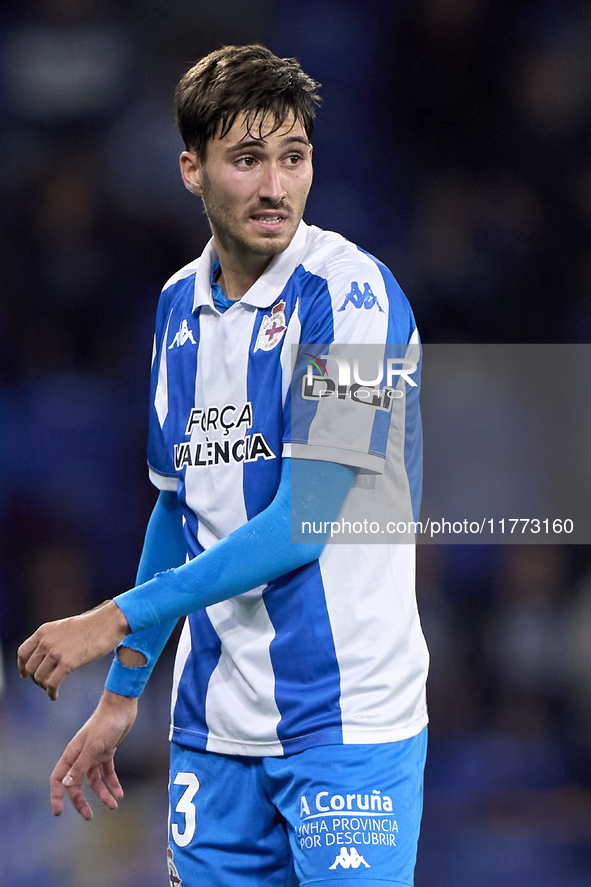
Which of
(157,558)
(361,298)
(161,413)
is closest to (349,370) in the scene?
(361,298)

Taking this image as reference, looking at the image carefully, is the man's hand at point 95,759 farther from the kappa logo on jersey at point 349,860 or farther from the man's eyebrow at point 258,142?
the man's eyebrow at point 258,142

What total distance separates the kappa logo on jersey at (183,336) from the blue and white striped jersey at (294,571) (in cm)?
4

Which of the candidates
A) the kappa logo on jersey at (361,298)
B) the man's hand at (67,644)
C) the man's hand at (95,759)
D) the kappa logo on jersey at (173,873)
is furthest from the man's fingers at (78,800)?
the kappa logo on jersey at (361,298)

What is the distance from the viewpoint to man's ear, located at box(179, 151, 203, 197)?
6.50ft

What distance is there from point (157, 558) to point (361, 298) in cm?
67

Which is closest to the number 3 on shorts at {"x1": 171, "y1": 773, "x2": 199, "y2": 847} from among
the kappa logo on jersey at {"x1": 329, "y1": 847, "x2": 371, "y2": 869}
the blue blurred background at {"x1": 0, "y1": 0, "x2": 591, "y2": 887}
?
the kappa logo on jersey at {"x1": 329, "y1": 847, "x2": 371, "y2": 869}

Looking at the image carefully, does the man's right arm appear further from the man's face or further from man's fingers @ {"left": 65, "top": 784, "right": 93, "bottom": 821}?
the man's face

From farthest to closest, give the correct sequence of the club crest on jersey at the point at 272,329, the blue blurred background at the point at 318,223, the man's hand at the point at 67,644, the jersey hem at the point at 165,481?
the blue blurred background at the point at 318,223 → the jersey hem at the point at 165,481 → the club crest on jersey at the point at 272,329 → the man's hand at the point at 67,644

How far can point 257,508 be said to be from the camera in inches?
71.1

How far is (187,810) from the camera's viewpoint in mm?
1885

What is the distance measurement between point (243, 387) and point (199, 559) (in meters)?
0.35

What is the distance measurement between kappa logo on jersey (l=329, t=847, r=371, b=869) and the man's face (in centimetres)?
99

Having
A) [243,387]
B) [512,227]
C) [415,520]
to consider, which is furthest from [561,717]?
[243,387]

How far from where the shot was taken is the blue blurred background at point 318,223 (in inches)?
151
